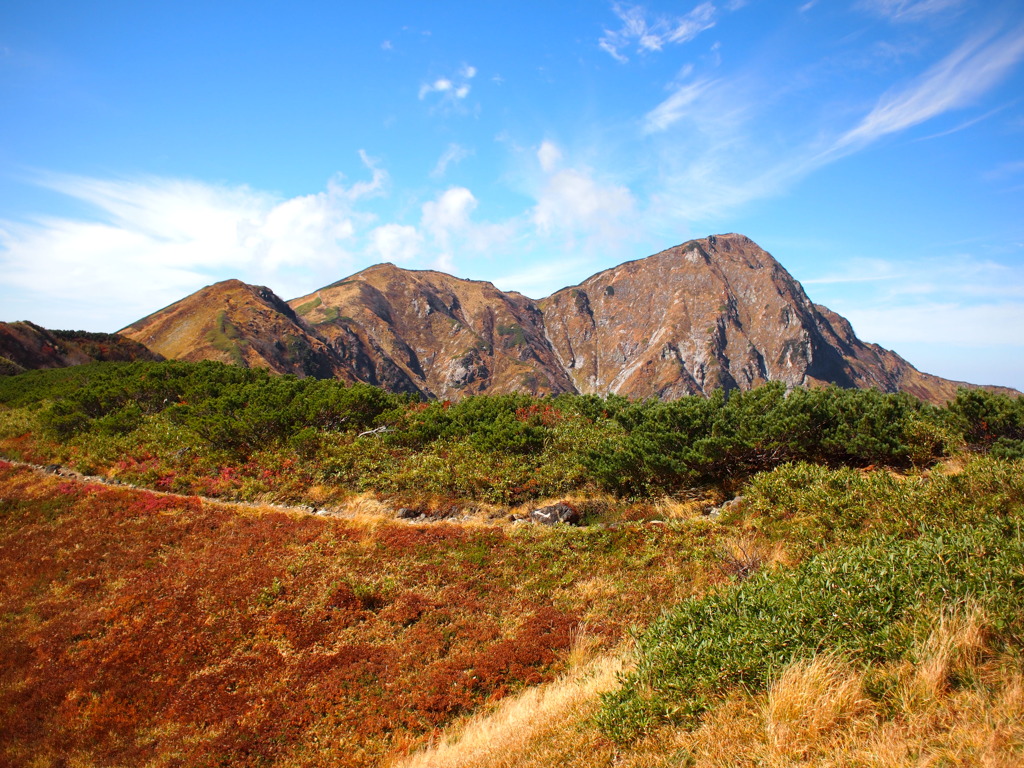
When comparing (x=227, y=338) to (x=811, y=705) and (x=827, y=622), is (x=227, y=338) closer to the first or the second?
(x=827, y=622)

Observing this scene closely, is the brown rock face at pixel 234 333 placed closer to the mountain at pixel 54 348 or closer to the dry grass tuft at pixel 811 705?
the mountain at pixel 54 348

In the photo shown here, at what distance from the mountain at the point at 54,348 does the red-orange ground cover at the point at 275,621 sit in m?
48.1

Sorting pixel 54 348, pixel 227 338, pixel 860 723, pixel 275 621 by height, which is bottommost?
pixel 275 621

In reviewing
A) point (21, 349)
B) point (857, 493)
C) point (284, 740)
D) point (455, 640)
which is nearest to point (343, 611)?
point (455, 640)

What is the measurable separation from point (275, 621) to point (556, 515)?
357 inches

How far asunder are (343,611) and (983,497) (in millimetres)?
13581

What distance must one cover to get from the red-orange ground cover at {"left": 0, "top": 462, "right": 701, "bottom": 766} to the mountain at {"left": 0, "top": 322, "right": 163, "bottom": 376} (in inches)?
1896

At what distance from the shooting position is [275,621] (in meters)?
10.7

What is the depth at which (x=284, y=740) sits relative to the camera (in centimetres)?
757

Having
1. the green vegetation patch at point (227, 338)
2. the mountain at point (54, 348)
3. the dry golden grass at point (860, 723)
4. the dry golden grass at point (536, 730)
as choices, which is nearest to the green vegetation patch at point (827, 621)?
the dry golden grass at point (860, 723)

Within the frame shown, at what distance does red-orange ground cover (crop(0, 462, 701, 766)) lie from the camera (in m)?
7.81

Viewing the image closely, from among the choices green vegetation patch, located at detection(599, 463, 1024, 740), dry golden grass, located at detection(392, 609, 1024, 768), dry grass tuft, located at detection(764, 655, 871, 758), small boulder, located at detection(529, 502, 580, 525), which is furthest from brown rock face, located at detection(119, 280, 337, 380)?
dry grass tuft, located at detection(764, 655, 871, 758)

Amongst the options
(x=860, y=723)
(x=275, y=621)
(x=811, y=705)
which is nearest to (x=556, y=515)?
(x=275, y=621)

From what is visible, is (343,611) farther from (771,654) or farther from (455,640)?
(771,654)
